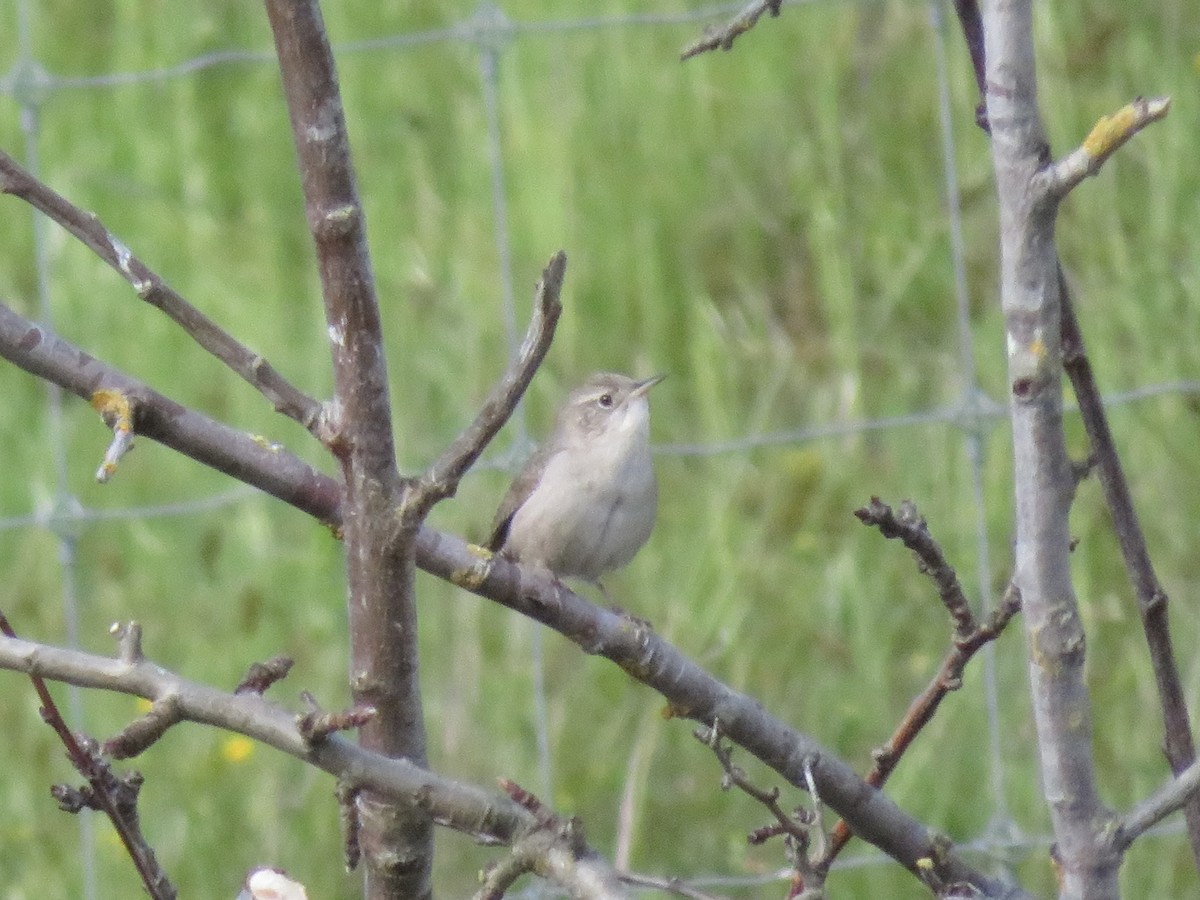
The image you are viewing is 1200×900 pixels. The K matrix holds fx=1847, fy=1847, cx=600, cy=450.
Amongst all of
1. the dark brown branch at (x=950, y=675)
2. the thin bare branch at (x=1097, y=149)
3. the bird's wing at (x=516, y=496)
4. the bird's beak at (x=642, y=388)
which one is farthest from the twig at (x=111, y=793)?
the bird's beak at (x=642, y=388)

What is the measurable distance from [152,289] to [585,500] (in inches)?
104

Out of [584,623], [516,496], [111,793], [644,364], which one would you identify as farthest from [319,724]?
[644,364]

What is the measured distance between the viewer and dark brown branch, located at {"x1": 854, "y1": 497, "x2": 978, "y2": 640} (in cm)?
155

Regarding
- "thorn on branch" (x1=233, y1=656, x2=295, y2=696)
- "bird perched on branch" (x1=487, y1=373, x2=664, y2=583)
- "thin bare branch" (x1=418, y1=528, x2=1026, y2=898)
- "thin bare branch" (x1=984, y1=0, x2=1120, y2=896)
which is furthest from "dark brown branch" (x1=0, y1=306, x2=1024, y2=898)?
"bird perched on branch" (x1=487, y1=373, x2=664, y2=583)

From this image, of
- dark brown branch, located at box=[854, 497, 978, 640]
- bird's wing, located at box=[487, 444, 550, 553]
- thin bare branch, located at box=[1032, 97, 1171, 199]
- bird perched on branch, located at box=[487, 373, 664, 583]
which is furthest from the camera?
bird's wing, located at box=[487, 444, 550, 553]

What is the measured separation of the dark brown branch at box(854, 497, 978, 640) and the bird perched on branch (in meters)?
2.33

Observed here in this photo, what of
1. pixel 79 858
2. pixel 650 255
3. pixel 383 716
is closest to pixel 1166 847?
pixel 650 255

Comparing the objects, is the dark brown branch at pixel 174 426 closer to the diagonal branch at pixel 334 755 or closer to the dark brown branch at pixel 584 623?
the dark brown branch at pixel 584 623

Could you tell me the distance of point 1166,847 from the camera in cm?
465

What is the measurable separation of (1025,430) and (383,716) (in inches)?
21.6

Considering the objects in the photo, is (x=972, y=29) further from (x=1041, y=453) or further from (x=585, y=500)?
(x=585, y=500)

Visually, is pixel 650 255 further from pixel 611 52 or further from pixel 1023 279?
pixel 1023 279

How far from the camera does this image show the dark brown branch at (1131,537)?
4.95 ft

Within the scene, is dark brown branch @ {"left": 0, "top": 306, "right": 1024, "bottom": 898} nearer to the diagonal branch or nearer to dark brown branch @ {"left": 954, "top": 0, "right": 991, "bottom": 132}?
the diagonal branch
